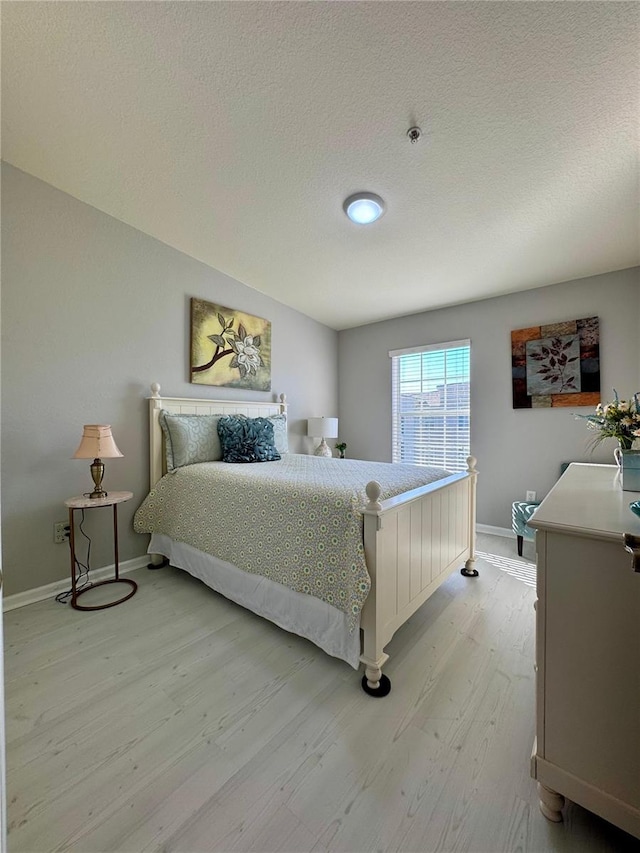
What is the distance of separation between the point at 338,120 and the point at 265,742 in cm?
266

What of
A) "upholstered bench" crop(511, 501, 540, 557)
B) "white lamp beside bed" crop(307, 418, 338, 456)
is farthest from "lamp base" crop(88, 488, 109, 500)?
"upholstered bench" crop(511, 501, 540, 557)

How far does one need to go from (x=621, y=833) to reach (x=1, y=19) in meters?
3.43


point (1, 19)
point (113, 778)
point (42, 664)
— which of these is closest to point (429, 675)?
point (113, 778)

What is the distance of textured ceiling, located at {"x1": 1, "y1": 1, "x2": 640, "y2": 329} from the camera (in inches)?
51.2

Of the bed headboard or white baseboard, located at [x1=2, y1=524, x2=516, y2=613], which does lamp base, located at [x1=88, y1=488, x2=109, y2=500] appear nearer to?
the bed headboard

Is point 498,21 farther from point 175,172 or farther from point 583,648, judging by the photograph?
point 583,648

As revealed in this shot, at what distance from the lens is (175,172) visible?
2027mm

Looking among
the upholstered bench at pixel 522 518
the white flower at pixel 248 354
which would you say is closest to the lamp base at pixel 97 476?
the white flower at pixel 248 354

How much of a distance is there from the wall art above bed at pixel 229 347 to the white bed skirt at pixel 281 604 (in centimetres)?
151

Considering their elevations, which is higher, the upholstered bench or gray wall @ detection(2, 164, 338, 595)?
gray wall @ detection(2, 164, 338, 595)

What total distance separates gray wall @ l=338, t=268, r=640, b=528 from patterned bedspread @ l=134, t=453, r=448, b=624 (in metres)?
1.51

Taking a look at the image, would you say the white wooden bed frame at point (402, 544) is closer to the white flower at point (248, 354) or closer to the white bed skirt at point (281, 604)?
the white bed skirt at point (281, 604)

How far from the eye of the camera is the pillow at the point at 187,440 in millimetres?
2637

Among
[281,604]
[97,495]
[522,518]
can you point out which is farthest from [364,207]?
[522,518]
